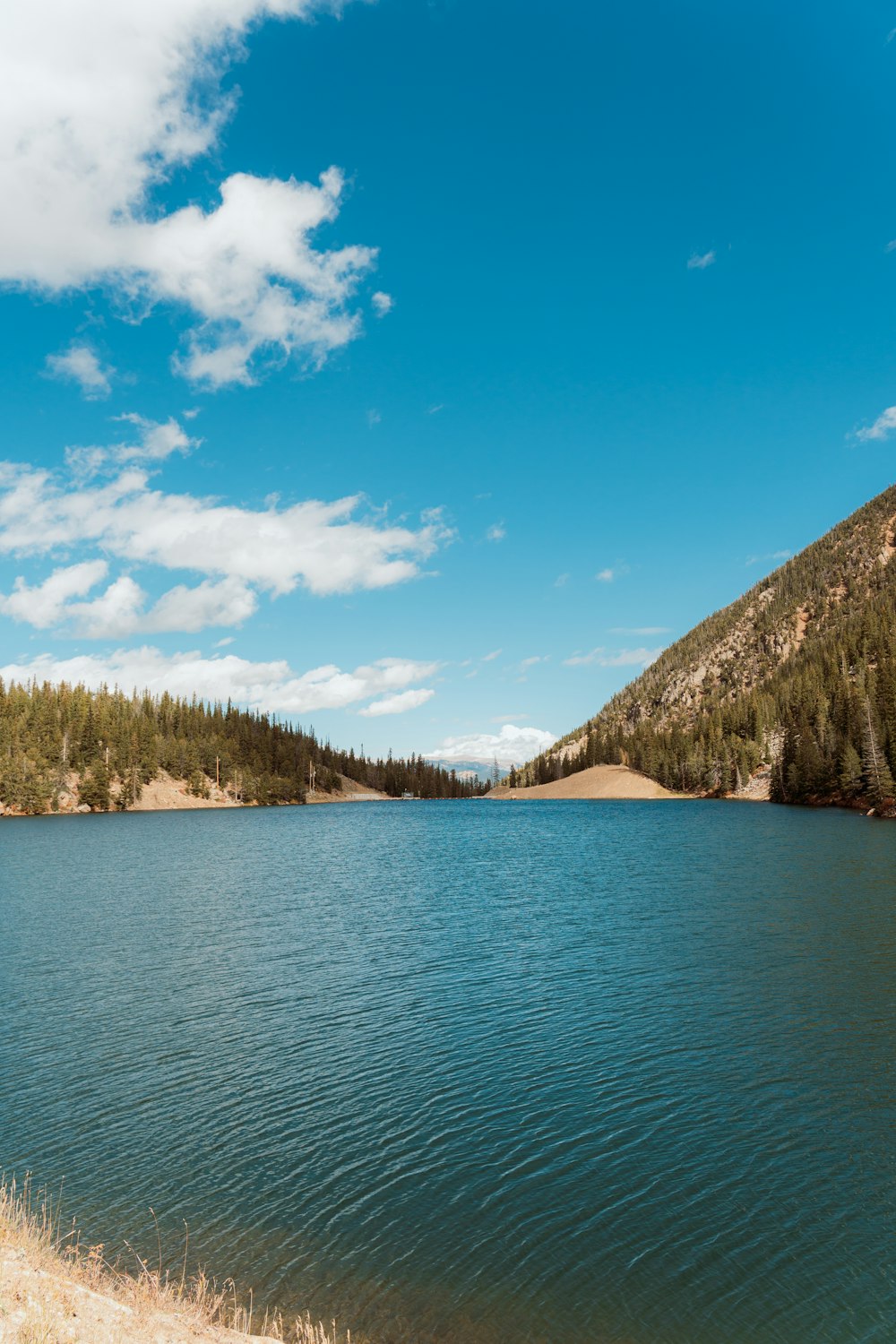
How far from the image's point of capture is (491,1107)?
2238 cm

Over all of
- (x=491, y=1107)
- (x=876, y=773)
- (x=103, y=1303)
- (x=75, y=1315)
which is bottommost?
(x=491, y=1107)

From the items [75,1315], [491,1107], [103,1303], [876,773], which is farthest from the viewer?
[876,773]

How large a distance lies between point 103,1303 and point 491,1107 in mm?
12444

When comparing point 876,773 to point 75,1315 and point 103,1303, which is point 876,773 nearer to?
point 103,1303

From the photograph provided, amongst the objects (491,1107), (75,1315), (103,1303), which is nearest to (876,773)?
(491,1107)

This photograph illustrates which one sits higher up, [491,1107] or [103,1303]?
[103,1303]

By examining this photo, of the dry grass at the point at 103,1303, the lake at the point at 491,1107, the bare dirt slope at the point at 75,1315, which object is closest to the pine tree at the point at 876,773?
the lake at the point at 491,1107

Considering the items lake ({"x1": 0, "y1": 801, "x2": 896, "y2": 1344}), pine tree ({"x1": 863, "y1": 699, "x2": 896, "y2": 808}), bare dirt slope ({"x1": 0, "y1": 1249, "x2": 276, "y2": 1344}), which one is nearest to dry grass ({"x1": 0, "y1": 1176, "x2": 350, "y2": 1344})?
bare dirt slope ({"x1": 0, "y1": 1249, "x2": 276, "y2": 1344})

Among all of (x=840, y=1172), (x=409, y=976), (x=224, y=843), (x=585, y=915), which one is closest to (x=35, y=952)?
(x=409, y=976)

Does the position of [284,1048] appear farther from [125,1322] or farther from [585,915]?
[585,915]

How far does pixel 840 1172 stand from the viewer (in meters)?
18.2

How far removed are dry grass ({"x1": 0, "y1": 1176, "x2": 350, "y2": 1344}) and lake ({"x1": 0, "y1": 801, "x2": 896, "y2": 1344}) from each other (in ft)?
3.32

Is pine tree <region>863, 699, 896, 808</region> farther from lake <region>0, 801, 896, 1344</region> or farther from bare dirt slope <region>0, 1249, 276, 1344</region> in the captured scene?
bare dirt slope <region>0, 1249, 276, 1344</region>

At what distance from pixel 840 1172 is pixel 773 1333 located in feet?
20.1
